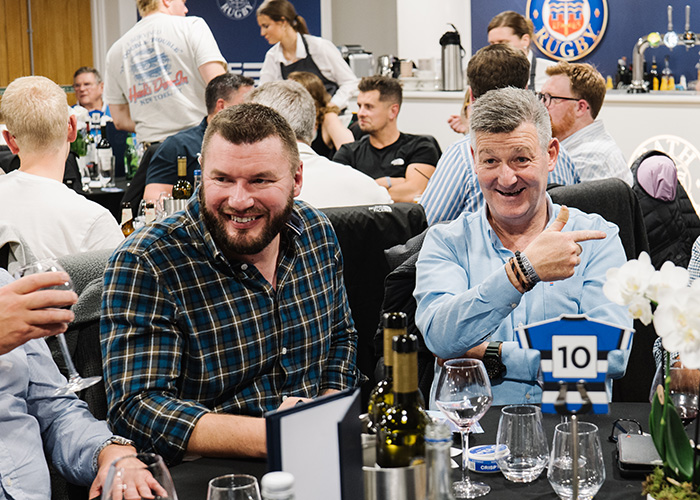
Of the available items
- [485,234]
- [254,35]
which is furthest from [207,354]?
[254,35]

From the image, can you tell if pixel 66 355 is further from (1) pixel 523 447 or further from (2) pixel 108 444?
(1) pixel 523 447

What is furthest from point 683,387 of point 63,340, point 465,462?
point 63,340

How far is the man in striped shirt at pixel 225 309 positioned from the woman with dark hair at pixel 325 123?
3401 mm

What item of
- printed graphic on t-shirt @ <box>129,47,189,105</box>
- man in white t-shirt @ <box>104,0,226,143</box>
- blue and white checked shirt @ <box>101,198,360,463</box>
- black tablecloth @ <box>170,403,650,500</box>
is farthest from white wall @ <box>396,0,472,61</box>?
black tablecloth @ <box>170,403,650,500</box>

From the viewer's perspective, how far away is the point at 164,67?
17.2 feet

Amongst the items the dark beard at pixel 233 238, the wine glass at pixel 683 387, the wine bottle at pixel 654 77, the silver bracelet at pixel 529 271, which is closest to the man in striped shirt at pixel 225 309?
the dark beard at pixel 233 238

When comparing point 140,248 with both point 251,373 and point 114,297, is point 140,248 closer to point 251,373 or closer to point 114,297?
point 114,297

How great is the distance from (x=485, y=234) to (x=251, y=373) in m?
0.73

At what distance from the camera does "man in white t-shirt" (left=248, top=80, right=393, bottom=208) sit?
3.42 meters

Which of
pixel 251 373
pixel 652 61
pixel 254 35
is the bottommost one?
pixel 251 373

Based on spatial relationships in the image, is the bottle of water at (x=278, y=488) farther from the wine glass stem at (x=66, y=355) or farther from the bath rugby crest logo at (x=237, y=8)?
the bath rugby crest logo at (x=237, y=8)

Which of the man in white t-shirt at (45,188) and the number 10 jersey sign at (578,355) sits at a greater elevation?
the man in white t-shirt at (45,188)

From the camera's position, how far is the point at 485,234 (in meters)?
2.27

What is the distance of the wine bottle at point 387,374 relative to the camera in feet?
4.06
